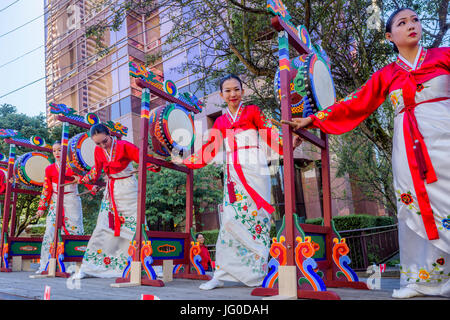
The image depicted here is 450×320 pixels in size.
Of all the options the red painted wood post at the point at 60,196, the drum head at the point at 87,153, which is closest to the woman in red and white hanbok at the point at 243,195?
the drum head at the point at 87,153

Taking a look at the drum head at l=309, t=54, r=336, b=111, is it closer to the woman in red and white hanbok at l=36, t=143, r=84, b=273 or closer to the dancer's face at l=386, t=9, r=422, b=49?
the dancer's face at l=386, t=9, r=422, b=49

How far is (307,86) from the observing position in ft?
8.50

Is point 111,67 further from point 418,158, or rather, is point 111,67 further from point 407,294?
point 407,294

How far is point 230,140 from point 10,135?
16.7 feet

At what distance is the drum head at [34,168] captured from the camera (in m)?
6.59

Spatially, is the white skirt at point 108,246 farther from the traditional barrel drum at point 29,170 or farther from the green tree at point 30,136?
the green tree at point 30,136

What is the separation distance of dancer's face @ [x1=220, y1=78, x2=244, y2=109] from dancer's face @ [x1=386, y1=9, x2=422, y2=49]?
136 centimetres

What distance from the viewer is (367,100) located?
241 centimetres

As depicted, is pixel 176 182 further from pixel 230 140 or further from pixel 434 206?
pixel 434 206

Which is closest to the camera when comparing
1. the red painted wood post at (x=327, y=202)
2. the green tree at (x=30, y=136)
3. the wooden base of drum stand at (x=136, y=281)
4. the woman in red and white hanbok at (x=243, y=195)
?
the red painted wood post at (x=327, y=202)

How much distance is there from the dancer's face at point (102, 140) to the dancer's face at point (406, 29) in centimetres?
334

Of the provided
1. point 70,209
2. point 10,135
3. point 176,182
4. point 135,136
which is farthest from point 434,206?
point 135,136

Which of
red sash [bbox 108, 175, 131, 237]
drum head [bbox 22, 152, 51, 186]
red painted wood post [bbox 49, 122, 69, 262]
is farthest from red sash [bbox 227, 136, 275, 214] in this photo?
drum head [bbox 22, 152, 51, 186]

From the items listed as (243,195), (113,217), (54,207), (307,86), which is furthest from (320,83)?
(54,207)
